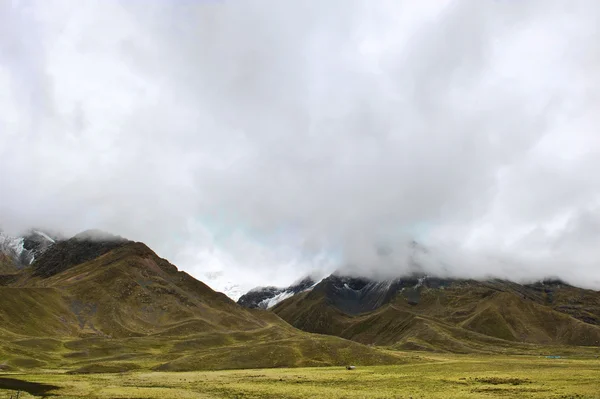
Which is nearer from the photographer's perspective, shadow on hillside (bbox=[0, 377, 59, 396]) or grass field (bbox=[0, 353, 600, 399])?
grass field (bbox=[0, 353, 600, 399])

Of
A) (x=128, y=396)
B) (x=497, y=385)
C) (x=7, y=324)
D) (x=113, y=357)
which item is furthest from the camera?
(x=7, y=324)

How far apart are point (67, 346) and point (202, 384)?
11382cm

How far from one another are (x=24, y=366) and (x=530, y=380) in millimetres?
123682

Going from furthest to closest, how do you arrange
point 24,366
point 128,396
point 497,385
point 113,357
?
point 113,357 → point 24,366 → point 497,385 → point 128,396

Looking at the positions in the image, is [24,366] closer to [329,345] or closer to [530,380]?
[329,345]

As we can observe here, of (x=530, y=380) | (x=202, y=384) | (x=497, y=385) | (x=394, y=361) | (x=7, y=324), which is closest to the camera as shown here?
(x=497, y=385)

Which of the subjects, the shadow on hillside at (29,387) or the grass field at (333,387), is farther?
the shadow on hillside at (29,387)

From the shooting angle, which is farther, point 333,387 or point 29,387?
point 333,387

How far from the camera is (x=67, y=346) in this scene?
172 metres

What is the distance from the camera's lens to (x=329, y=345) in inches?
5827

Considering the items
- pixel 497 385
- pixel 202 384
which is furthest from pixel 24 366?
pixel 497 385

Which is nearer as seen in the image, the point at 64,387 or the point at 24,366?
the point at 64,387

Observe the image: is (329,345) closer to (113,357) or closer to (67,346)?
(113,357)

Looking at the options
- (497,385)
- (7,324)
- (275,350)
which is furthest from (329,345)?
(7,324)
